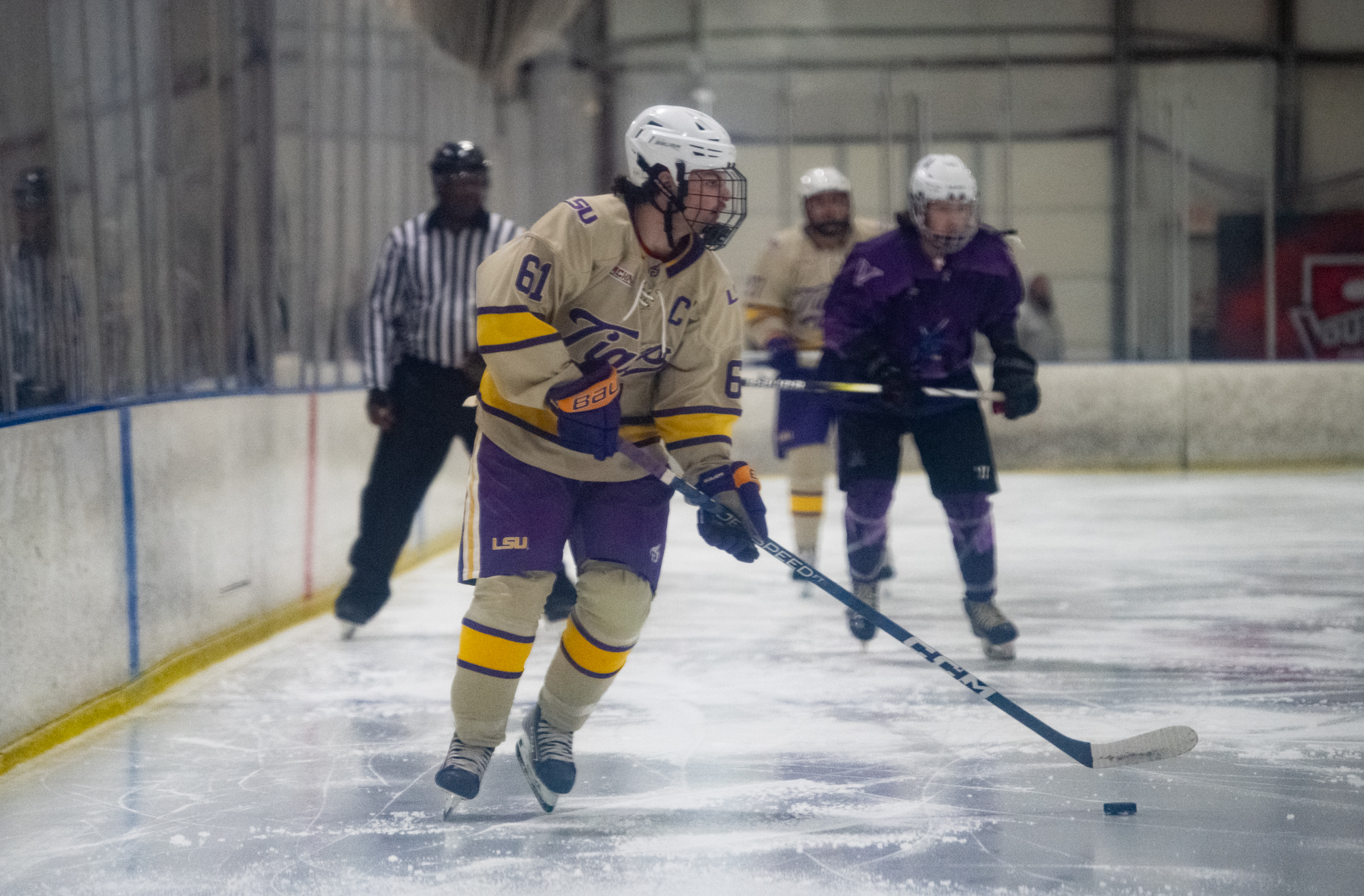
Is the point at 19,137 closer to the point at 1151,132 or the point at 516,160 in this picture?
the point at 516,160

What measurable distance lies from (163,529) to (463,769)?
4.98 ft

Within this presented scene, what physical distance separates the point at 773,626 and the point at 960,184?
1354 mm

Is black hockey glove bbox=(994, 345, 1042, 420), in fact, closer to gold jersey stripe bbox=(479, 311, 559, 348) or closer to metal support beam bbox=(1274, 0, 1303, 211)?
gold jersey stripe bbox=(479, 311, 559, 348)

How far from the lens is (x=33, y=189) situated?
112 inches

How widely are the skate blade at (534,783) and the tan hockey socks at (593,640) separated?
2.6 inches

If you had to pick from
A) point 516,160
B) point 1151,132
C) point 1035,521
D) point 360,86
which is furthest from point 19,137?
point 1151,132

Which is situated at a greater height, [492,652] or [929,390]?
[929,390]

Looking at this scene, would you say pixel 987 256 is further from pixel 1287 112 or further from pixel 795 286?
pixel 1287 112

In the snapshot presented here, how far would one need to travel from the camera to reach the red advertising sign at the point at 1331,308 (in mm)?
8891

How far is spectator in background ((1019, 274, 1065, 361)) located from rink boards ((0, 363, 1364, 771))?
160 inches

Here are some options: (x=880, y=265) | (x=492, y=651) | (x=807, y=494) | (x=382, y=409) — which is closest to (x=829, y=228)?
(x=807, y=494)

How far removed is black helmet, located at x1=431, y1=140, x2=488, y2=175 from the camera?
375 centimetres

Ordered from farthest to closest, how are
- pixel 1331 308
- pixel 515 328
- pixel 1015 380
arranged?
pixel 1331 308
pixel 1015 380
pixel 515 328

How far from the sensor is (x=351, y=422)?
5109 mm
